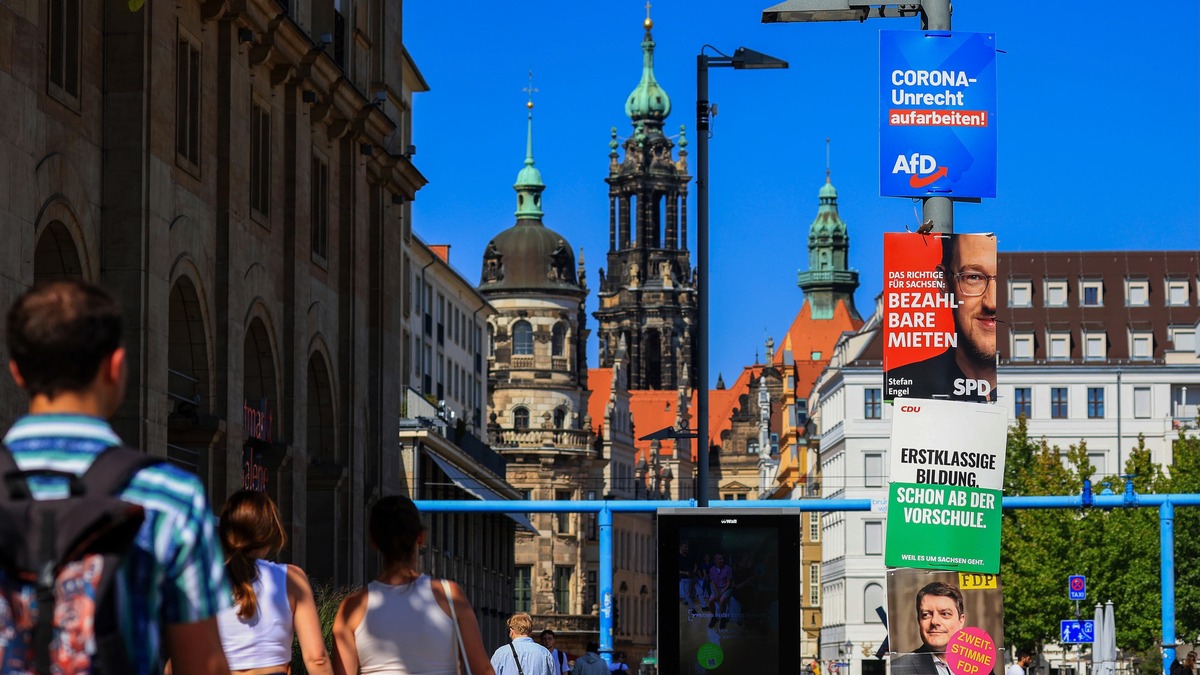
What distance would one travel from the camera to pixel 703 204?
26688 mm

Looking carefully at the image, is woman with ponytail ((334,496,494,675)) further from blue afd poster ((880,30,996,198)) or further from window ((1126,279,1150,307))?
window ((1126,279,1150,307))

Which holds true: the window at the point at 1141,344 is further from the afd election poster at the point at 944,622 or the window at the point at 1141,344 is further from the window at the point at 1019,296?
the afd election poster at the point at 944,622

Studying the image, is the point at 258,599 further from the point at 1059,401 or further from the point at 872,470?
the point at 872,470

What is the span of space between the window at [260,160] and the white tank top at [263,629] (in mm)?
22896

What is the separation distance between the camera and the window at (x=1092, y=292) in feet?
349

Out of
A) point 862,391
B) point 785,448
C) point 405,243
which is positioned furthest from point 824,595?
point 405,243

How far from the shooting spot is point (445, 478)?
224 ft

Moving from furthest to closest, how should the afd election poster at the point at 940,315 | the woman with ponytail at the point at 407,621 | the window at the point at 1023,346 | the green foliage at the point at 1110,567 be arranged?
the window at the point at 1023,346, the green foliage at the point at 1110,567, the afd election poster at the point at 940,315, the woman with ponytail at the point at 407,621

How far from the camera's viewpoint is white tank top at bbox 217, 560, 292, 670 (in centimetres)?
747

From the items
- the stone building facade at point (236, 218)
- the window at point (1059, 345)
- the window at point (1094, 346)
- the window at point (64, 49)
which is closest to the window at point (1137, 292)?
the window at point (1094, 346)

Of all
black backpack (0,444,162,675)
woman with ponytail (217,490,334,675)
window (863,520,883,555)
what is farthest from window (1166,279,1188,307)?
black backpack (0,444,162,675)

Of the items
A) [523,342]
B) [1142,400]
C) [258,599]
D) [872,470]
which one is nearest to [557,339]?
[523,342]

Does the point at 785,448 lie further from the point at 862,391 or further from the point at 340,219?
the point at 340,219

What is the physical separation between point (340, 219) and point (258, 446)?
5914 millimetres
